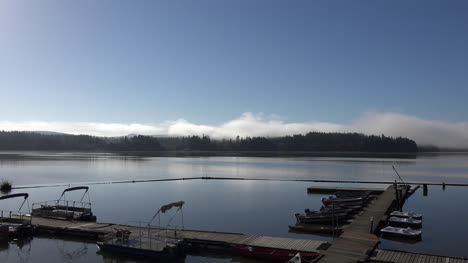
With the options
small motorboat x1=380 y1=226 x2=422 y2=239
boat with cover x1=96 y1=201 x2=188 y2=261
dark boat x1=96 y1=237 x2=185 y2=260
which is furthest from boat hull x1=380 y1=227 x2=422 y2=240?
dark boat x1=96 y1=237 x2=185 y2=260

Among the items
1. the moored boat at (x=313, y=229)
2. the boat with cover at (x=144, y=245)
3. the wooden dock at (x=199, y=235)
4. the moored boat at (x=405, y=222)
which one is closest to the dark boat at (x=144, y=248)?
the boat with cover at (x=144, y=245)

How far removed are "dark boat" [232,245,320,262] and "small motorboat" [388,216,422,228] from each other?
53.7 feet

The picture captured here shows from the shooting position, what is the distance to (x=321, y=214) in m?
37.9

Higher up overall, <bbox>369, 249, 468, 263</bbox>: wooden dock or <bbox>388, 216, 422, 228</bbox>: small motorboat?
<bbox>369, 249, 468, 263</bbox>: wooden dock

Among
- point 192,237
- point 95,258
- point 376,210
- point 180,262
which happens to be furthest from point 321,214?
point 95,258

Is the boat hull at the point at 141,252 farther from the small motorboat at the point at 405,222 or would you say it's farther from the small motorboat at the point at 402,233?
the small motorboat at the point at 405,222

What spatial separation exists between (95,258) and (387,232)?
22482 millimetres

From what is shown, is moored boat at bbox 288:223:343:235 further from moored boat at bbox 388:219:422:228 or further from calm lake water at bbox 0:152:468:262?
moored boat at bbox 388:219:422:228

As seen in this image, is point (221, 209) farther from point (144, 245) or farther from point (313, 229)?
point (144, 245)

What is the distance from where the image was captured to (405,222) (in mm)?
35656

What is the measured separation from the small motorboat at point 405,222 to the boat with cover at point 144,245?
20.5 metres

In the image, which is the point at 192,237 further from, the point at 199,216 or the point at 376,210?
the point at 376,210

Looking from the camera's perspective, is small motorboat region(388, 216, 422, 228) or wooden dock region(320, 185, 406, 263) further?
small motorboat region(388, 216, 422, 228)

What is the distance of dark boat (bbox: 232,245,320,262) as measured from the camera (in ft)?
76.3
